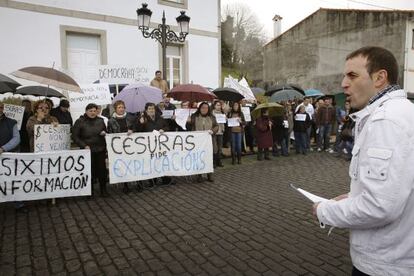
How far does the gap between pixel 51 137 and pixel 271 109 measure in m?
6.96

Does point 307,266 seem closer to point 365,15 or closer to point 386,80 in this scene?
point 386,80

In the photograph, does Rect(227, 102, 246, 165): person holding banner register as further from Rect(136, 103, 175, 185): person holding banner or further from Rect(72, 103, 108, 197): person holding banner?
Rect(72, 103, 108, 197): person holding banner

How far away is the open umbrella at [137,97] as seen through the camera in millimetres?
8539

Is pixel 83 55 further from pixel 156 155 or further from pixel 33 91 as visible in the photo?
pixel 156 155

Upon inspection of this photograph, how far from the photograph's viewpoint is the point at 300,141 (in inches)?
505

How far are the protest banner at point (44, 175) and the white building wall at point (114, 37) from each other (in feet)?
24.4

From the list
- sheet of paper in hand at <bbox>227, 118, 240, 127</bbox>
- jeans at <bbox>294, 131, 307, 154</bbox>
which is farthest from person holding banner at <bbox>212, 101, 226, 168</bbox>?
jeans at <bbox>294, 131, 307, 154</bbox>

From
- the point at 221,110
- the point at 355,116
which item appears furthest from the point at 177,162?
the point at 355,116

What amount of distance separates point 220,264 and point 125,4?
1324 centimetres

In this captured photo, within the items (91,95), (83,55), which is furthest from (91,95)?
(83,55)

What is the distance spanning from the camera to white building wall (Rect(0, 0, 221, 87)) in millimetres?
12234

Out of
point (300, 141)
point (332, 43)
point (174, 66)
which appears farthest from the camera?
point (332, 43)

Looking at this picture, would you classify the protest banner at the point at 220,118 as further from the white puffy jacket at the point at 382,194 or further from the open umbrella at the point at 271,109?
the white puffy jacket at the point at 382,194

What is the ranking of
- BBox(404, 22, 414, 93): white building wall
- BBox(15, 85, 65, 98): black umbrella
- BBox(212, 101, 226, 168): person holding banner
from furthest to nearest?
BBox(404, 22, 414, 93): white building wall → BBox(212, 101, 226, 168): person holding banner → BBox(15, 85, 65, 98): black umbrella
